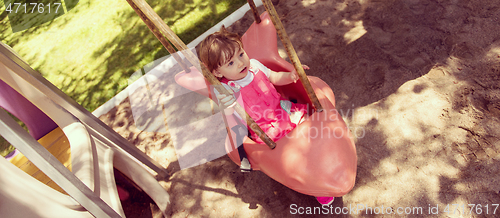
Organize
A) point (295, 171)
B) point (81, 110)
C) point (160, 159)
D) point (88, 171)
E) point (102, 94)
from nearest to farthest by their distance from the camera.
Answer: point (88, 171) < point (295, 171) < point (81, 110) < point (160, 159) < point (102, 94)

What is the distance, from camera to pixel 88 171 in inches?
69.2

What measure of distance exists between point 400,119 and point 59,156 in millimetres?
3087

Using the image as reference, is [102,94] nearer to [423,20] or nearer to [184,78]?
[184,78]

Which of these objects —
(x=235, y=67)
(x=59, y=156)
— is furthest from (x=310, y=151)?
(x=59, y=156)

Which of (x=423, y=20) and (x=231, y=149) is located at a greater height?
(x=231, y=149)

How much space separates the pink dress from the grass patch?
7.04 ft

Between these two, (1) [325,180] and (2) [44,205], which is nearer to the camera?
(2) [44,205]

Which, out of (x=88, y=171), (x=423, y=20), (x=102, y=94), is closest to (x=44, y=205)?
(x=88, y=171)

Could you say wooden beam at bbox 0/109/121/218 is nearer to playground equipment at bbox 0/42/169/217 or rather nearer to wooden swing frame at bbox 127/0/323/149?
playground equipment at bbox 0/42/169/217

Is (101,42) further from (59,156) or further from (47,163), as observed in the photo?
(47,163)

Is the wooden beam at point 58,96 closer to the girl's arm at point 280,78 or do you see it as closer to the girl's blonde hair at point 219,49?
the girl's blonde hair at point 219,49

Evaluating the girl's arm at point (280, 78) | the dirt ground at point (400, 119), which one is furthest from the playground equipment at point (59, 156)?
the girl's arm at point (280, 78)

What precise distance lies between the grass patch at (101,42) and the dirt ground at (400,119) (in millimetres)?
718

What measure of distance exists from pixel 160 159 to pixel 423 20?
334 centimetres
